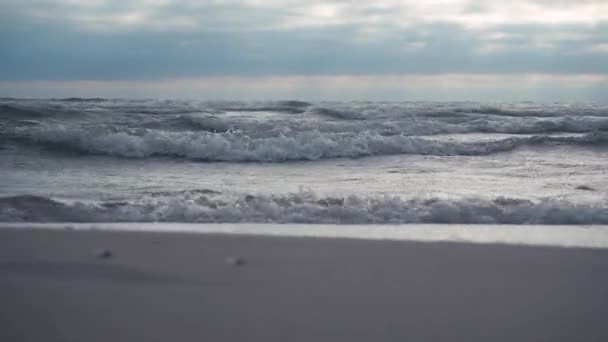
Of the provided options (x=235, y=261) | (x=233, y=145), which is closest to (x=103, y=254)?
(x=235, y=261)

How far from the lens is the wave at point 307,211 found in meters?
4.96

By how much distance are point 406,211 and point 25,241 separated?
3163 mm

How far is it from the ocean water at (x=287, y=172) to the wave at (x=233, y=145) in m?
0.03

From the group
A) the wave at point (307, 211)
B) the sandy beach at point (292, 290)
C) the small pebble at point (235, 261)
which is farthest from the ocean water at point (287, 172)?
the small pebble at point (235, 261)

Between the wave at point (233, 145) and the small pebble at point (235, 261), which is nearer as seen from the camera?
the small pebble at point (235, 261)

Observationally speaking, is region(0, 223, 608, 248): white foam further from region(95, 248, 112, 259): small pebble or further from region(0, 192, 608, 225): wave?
region(95, 248, 112, 259): small pebble

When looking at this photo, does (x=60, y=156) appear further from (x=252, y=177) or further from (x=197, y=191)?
(x=197, y=191)

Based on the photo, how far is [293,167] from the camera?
9.31m

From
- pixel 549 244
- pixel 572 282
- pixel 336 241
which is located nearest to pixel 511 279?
pixel 572 282

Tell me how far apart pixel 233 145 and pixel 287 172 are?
2092mm

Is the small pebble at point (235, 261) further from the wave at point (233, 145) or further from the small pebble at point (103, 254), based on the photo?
the wave at point (233, 145)

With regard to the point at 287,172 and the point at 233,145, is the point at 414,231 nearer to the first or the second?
the point at 287,172

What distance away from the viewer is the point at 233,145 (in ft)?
34.0

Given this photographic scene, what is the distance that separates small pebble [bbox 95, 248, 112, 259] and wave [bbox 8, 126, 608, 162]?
20.3 feet
